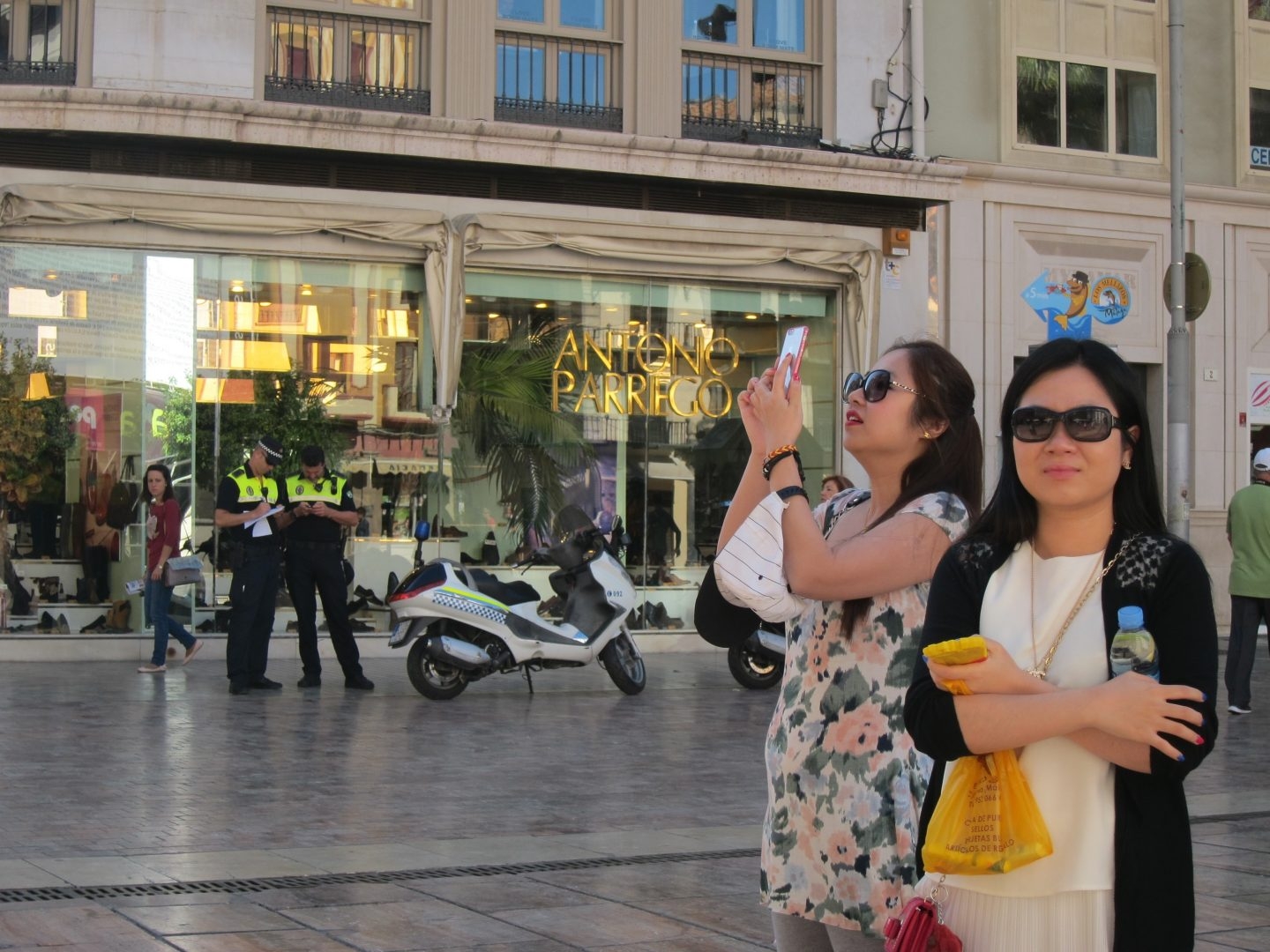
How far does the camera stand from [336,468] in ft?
54.8

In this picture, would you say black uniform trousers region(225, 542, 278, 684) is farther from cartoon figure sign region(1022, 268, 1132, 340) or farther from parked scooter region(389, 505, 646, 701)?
cartoon figure sign region(1022, 268, 1132, 340)

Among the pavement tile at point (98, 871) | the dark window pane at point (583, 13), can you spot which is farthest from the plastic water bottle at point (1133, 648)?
the dark window pane at point (583, 13)

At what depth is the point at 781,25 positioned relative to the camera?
733 inches

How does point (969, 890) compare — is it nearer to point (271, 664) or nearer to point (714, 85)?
point (271, 664)

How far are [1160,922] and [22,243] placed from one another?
1495 cm

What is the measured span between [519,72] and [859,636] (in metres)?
14.9

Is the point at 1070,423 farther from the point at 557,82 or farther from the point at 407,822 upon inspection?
the point at 557,82

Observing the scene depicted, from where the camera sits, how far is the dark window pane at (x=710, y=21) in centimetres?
1816

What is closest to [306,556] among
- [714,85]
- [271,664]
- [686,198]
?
[271,664]

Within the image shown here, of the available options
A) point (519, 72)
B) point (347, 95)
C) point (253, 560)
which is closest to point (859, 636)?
point (253, 560)

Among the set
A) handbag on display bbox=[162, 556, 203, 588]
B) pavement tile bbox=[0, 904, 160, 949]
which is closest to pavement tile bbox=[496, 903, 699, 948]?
pavement tile bbox=[0, 904, 160, 949]

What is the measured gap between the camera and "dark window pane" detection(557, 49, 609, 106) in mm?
17625

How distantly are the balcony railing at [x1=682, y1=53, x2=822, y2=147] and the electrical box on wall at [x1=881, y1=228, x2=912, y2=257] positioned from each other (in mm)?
1247

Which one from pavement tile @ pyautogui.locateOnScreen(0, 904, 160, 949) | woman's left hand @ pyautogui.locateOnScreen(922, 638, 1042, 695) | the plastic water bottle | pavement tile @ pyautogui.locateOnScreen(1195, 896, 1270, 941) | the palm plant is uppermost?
the palm plant
